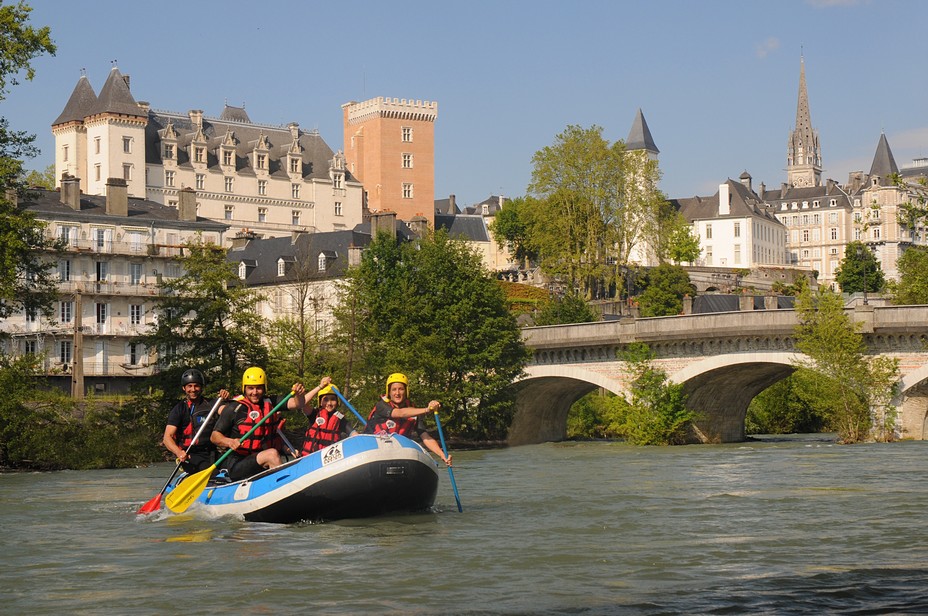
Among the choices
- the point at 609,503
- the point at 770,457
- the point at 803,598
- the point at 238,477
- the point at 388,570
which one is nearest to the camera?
the point at 803,598

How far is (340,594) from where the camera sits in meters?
15.0

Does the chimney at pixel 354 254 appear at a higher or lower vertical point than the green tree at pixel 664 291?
higher

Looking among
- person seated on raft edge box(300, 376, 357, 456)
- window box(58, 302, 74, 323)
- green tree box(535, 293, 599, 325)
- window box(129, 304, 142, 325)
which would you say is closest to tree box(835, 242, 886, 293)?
green tree box(535, 293, 599, 325)

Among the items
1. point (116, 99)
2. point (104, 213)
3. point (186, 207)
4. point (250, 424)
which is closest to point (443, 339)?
point (104, 213)

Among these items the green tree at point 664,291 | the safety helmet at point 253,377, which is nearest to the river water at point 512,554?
the safety helmet at point 253,377

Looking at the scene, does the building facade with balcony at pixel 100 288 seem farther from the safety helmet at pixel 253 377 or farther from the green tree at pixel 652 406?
the safety helmet at pixel 253 377

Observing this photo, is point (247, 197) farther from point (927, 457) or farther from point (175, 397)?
point (927, 457)

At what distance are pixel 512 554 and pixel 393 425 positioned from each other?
377 cm

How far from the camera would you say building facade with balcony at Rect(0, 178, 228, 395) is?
67312mm

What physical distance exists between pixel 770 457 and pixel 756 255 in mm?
112849

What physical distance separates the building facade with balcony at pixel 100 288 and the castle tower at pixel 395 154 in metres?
49.1

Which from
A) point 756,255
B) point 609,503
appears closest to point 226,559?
point 609,503

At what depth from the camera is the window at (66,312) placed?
68500 mm

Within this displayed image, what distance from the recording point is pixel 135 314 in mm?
70688
